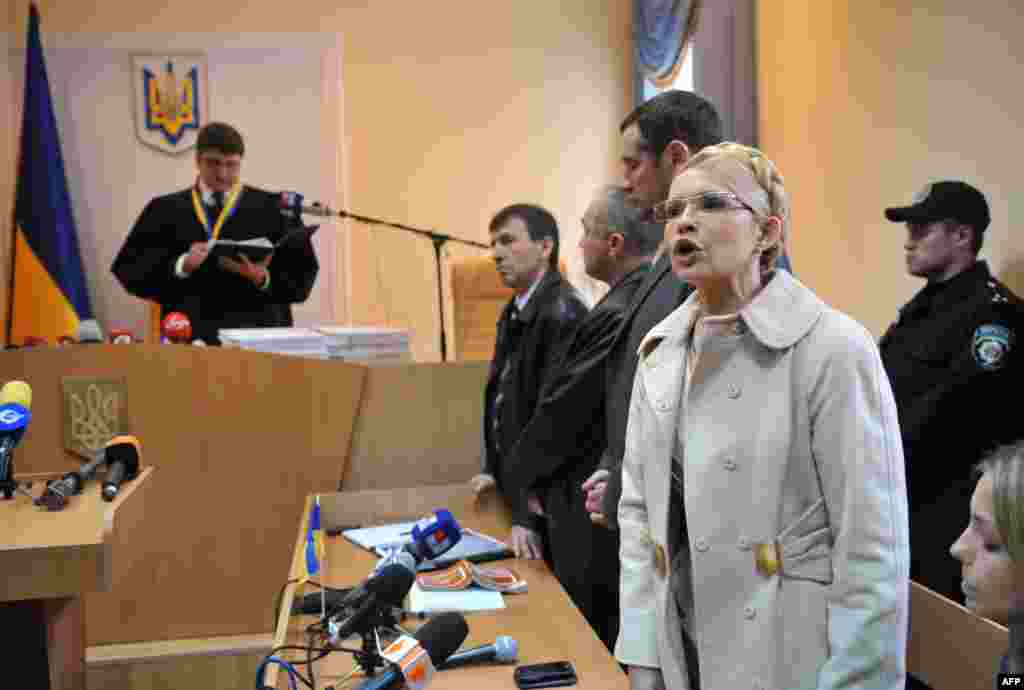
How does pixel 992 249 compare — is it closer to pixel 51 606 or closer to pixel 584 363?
pixel 584 363

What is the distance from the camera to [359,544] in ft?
8.05

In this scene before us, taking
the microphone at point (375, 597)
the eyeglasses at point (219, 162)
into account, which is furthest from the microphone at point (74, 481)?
the eyeglasses at point (219, 162)

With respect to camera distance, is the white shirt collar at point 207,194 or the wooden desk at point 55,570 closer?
the wooden desk at point 55,570

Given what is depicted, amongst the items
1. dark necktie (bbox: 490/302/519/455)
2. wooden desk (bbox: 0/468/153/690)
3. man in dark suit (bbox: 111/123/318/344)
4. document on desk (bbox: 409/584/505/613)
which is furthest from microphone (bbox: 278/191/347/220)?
document on desk (bbox: 409/584/505/613)

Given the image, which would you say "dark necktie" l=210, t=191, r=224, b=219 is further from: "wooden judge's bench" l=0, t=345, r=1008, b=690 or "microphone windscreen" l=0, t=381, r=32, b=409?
"microphone windscreen" l=0, t=381, r=32, b=409

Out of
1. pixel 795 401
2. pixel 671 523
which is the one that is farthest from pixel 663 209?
pixel 671 523

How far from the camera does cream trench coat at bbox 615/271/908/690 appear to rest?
1235 mm

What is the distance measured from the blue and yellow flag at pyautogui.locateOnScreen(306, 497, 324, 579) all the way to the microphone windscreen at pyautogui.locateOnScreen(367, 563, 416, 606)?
658 millimetres

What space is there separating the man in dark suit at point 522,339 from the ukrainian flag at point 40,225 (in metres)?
2.84

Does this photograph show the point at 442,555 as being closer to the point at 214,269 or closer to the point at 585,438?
the point at 585,438

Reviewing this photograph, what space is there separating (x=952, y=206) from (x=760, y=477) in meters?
1.49

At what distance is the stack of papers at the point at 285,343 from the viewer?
3.11 metres

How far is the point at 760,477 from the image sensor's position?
1.30m

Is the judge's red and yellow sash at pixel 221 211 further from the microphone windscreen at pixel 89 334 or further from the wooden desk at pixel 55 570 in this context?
the wooden desk at pixel 55 570
